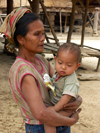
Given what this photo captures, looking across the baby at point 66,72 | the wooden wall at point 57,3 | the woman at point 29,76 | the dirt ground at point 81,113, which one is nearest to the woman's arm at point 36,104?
the woman at point 29,76

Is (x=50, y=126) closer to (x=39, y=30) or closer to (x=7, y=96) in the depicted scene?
(x=39, y=30)

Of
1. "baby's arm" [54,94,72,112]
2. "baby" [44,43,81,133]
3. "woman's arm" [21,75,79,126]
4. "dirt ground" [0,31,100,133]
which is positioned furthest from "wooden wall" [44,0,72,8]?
"woman's arm" [21,75,79,126]

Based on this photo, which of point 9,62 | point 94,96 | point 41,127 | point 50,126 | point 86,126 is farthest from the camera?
point 9,62

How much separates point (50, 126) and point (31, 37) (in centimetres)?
70

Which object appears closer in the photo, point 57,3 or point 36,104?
point 36,104

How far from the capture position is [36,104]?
4.52ft

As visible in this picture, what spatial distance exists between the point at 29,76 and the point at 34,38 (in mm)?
325

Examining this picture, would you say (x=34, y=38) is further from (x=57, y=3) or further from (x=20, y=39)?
(x=57, y=3)

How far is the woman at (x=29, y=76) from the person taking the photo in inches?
55.1

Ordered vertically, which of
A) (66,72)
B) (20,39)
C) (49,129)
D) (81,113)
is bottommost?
(81,113)

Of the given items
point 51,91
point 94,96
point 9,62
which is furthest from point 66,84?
point 9,62

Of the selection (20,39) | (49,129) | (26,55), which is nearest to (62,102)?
(49,129)

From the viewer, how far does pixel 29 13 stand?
63.0 inches

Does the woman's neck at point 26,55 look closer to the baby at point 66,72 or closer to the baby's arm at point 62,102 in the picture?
the baby at point 66,72
